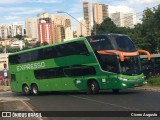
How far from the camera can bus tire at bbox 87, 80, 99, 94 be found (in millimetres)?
26250

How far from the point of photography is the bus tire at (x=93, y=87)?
2625cm

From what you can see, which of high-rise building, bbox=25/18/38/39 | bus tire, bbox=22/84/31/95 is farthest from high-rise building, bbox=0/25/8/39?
bus tire, bbox=22/84/31/95

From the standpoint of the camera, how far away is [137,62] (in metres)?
25.0

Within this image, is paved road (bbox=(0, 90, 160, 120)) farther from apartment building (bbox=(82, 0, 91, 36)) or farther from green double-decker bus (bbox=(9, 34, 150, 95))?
apartment building (bbox=(82, 0, 91, 36))

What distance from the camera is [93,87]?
2656 cm

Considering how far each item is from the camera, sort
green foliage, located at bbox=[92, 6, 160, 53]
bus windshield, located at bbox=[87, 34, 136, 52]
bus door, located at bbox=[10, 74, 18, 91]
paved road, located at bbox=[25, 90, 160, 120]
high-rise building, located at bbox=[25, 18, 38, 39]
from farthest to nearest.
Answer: high-rise building, located at bbox=[25, 18, 38, 39], green foliage, located at bbox=[92, 6, 160, 53], bus door, located at bbox=[10, 74, 18, 91], bus windshield, located at bbox=[87, 34, 136, 52], paved road, located at bbox=[25, 90, 160, 120]

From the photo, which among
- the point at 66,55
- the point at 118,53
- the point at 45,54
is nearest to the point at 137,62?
the point at 118,53

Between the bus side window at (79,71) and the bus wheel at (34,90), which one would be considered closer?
the bus side window at (79,71)

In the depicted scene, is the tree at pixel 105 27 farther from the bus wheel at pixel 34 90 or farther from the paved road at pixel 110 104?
the paved road at pixel 110 104

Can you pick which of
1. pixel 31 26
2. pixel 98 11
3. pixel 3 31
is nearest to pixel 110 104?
pixel 98 11

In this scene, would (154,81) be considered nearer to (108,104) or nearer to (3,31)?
(108,104)

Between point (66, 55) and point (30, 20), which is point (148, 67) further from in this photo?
point (30, 20)

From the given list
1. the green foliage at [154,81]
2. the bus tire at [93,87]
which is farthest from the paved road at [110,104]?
the green foliage at [154,81]

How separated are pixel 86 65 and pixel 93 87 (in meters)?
1.64
